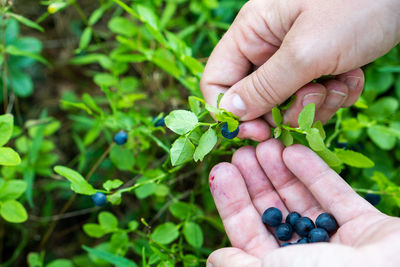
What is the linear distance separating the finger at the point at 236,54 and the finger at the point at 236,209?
354mm

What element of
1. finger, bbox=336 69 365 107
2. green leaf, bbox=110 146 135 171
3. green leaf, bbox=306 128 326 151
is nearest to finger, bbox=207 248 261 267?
green leaf, bbox=306 128 326 151

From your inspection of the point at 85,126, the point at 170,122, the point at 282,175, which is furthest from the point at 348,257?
the point at 85,126

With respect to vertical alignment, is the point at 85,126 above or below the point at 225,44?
below

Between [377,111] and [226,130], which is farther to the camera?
[377,111]

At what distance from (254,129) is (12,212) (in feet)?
3.97

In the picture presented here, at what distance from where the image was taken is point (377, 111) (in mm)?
2285

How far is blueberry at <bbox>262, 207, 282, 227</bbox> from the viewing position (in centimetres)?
175

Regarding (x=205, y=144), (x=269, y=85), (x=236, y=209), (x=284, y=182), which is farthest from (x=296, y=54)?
(x=236, y=209)

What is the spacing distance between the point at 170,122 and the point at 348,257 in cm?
78

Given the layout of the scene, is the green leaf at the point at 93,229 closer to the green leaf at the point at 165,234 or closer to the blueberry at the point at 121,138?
the green leaf at the point at 165,234

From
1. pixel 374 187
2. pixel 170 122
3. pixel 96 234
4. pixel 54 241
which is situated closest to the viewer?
pixel 170 122

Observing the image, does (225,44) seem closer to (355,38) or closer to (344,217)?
(355,38)

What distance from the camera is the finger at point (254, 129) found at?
1787 millimetres

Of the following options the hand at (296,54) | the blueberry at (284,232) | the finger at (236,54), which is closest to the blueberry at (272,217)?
the blueberry at (284,232)
